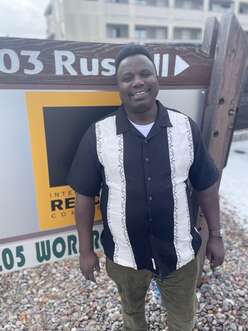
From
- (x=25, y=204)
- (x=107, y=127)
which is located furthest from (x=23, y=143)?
(x=107, y=127)

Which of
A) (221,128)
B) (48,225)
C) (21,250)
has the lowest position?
(21,250)

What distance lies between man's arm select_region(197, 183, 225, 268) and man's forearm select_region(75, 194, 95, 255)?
70 cm

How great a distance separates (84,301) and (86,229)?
1.31m

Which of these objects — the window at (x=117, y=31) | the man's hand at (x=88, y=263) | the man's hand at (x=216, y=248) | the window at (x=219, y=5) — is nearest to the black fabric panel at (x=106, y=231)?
the man's hand at (x=88, y=263)

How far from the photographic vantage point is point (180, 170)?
63.4 inches

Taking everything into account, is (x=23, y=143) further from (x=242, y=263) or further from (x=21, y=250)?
(x=242, y=263)

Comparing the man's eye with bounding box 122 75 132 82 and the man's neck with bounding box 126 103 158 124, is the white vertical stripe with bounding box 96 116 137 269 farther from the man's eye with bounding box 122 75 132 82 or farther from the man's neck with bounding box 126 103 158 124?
the man's eye with bounding box 122 75 132 82

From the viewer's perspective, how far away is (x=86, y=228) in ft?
5.70

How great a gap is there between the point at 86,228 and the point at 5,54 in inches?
43.5

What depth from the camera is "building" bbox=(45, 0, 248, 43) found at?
31906mm

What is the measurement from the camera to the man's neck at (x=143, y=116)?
1.60 m

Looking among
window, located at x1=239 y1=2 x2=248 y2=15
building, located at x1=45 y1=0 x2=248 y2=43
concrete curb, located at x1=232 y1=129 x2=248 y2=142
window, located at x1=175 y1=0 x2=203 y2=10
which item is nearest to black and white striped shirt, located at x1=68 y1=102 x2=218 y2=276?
concrete curb, located at x1=232 y1=129 x2=248 y2=142

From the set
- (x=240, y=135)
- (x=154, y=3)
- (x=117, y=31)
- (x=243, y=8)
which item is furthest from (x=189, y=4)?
(x=240, y=135)

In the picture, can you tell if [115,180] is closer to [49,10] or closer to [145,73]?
[145,73]
